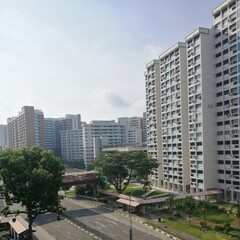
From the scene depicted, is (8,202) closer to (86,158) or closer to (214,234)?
(214,234)

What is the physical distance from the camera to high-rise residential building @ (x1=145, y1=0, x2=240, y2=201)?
7188cm

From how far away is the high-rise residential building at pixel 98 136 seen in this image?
178m

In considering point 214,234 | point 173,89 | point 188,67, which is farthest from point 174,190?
point 214,234

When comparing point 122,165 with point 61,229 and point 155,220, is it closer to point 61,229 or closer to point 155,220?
point 155,220

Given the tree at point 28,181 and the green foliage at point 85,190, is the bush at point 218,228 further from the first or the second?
the green foliage at point 85,190

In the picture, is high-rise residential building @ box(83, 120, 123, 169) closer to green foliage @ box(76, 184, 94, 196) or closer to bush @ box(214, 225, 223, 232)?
green foliage @ box(76, 184, 94, 196)

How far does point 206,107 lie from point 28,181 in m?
50.1

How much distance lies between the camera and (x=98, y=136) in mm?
186250

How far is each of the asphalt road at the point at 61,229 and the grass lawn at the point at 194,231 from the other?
13464 mm

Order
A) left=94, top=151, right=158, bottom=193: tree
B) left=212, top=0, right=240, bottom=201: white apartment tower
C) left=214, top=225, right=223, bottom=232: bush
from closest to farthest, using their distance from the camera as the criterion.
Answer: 1. left=214, top=225, right=223, bottom=232: bush
2. left=212, top=0, right=240, bottom=201: white apartment tower
3. left=94, top=151, right=158, bottom=193: tree

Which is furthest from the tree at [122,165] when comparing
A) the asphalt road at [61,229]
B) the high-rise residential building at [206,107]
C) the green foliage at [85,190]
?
the asphalt road at [61,229]

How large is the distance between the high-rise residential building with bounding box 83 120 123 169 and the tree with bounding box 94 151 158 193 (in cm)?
8659

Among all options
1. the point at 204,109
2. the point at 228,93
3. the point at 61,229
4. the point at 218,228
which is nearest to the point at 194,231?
the point at 218,228

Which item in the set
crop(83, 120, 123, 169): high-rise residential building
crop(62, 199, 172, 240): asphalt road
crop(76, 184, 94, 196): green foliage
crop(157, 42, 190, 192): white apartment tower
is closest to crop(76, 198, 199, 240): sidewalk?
crop(62, 199, 172, 240): asphalt road
